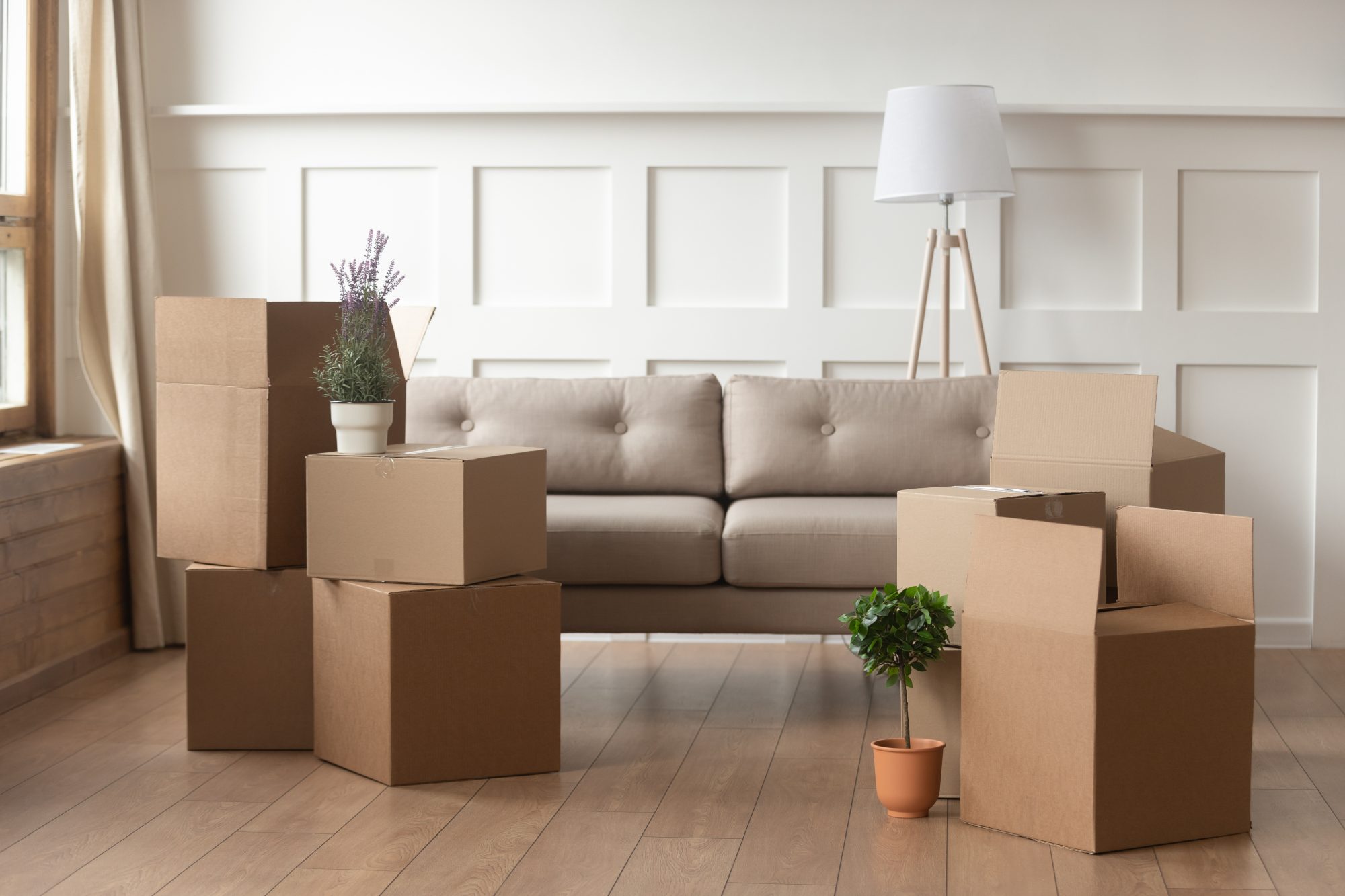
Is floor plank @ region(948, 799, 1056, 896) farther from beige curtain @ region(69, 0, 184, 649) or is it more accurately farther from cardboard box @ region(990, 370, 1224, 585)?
beige curtain @ region(69, 0, 184, 649)

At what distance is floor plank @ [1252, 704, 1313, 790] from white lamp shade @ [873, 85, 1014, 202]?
4.86 ft

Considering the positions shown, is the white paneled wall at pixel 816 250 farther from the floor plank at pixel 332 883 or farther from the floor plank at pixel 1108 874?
the floor plank at pixel 332 883

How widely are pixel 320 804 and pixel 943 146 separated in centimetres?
221

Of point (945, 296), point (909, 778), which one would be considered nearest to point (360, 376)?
point (909, 778)

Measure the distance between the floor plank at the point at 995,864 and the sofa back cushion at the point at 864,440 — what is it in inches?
52.1

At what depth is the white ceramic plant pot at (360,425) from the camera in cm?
266

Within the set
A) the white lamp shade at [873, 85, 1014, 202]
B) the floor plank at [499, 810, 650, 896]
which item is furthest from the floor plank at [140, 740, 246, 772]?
the white lamp shade at [873, 85, 1014, 202]

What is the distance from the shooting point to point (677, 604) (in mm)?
3174

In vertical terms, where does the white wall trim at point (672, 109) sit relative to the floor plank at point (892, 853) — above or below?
above

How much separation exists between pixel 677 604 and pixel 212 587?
1052mm

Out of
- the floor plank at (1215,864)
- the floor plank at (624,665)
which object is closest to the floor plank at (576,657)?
the floor plank at (624,665)

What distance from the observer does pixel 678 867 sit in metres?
2.18

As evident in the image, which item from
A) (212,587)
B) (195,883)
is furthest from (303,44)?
(195,883)

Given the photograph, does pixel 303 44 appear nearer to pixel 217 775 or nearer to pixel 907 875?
pixel 217 775
